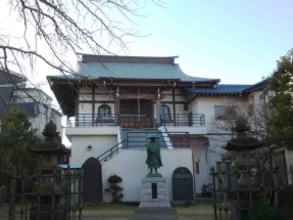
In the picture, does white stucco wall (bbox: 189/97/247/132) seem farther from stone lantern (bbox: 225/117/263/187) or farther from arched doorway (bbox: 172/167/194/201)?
stone lantern (bbox: 225/117/263/187)

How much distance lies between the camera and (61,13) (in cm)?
584

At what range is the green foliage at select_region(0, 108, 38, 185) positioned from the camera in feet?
69.6

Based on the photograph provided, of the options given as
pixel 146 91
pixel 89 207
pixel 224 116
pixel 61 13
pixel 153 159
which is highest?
pixel 146 91

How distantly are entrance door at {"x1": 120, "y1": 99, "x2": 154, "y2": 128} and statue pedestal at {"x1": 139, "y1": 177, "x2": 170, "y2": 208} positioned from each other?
963 cm

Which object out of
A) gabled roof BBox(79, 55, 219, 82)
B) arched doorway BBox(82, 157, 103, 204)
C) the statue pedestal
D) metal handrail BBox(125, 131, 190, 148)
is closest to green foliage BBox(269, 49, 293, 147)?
the statue pedestal

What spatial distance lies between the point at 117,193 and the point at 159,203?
369 centimetres

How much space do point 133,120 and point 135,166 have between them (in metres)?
7.31

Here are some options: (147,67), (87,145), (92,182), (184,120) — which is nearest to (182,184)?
(92,182)

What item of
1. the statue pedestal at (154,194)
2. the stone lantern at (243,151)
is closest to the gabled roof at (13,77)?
the stone lantern at (243,151)

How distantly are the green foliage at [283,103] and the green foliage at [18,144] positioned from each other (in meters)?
13.1

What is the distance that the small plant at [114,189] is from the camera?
20.8 metres

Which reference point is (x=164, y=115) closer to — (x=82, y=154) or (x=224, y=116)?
(x=224, y=116)

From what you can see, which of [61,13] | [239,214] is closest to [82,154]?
[239,214]

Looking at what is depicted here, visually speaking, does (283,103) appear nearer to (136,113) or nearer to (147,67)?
(136,113)
